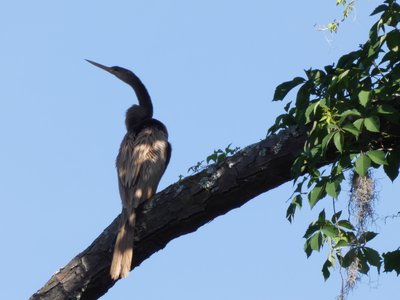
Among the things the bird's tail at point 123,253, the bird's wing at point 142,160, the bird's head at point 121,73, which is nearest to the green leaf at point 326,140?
the bird's tail at point 123,253

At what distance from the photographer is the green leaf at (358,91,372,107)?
3.82 m

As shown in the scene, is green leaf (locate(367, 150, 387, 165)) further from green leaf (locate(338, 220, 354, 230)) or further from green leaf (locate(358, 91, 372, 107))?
green leaf (locate(338, 220, 354, 230))

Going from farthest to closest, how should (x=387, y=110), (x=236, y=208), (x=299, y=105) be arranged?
(x=236, y=208), (x=299, y=105), (x=387, y=110)

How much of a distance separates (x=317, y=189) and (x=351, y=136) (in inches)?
13.2

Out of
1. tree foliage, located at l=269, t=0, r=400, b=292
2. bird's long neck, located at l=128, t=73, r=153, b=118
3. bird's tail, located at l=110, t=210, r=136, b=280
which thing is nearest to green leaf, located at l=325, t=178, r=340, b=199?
tree foliage, located at l=269, t=0, r=400, b=292

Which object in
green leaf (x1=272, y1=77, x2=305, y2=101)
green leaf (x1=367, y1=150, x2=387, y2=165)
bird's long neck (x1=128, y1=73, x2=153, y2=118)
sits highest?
bird's long neck (x1=128, y1=73, x2=153, y2=118)

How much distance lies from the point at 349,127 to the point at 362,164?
183 millimetres

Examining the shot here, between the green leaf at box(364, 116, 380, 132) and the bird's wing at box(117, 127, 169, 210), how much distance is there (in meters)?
2.32

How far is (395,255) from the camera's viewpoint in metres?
4.05

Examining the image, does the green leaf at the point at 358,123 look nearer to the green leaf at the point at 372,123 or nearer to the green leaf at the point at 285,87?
the green leaf at the point at 372,123

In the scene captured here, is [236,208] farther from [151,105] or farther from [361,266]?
[151,105]

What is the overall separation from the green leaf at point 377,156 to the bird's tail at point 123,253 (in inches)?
59.5

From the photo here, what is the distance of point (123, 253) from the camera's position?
466cm

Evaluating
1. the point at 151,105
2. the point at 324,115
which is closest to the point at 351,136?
the point at 324,115
